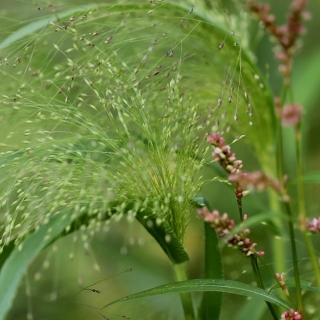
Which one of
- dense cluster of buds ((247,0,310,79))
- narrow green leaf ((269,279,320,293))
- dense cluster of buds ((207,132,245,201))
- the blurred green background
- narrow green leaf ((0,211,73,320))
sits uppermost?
the blurred green background

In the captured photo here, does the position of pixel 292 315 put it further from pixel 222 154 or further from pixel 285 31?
pixel 285 31

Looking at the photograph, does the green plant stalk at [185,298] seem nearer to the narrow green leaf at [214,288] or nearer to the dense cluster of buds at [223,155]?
the narrow green leaf at [214,288]

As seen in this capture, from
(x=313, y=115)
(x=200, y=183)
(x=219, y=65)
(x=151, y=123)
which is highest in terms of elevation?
(x=313, y=115)

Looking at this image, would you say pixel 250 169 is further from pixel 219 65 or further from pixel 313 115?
pixel 219 65

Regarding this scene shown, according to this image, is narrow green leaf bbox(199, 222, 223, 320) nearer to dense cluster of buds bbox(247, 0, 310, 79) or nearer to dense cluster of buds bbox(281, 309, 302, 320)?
dense cluster of buds bbox(281, 309, 302, 320)

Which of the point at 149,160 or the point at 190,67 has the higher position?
the point at 190,67

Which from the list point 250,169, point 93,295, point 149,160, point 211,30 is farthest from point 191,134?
point 93,295

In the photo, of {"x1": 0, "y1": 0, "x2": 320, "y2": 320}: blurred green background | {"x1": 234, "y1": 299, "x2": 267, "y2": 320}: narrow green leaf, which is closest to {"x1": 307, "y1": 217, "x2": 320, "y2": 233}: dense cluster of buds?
{"x1": 234, "y1": 299, "x2": 267, "y2": 320}: narrow green leaf

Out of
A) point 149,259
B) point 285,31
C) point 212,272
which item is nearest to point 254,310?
point 212,272
